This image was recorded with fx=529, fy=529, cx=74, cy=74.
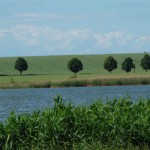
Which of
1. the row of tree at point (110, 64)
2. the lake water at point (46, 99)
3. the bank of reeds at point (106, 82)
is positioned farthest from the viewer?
the row of tree at point (110, 64)

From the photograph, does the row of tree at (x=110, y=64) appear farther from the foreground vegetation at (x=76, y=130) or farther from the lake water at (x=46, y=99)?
the foreground vegetation at (x=76, y=130)

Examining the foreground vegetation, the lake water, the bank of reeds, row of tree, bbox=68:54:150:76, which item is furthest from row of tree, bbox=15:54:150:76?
the foreground vegetation

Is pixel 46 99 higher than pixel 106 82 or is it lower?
lower

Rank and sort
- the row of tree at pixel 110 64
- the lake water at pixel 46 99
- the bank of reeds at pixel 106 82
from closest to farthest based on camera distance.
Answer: the lake water at pixel 46 99, the bank of reeds at pixel 106 82, the row of tree at pixel 110 64

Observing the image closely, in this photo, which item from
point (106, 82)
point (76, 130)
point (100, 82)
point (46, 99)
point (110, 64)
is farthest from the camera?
point (110, 64)

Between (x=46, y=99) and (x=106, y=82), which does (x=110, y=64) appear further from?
(x=46, y=99)

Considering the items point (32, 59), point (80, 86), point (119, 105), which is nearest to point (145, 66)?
point (80, 86)

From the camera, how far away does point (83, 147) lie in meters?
13.5

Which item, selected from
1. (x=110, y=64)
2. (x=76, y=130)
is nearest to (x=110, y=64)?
(x=110, y=64)

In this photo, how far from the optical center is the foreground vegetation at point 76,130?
1393cm

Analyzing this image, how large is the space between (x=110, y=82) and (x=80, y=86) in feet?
14.8

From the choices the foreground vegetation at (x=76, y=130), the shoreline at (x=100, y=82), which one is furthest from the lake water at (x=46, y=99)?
the shoreline at (x=100, y=82)

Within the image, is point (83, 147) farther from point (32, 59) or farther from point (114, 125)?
point (32, 59)

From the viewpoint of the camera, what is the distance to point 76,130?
1446 centimetres
